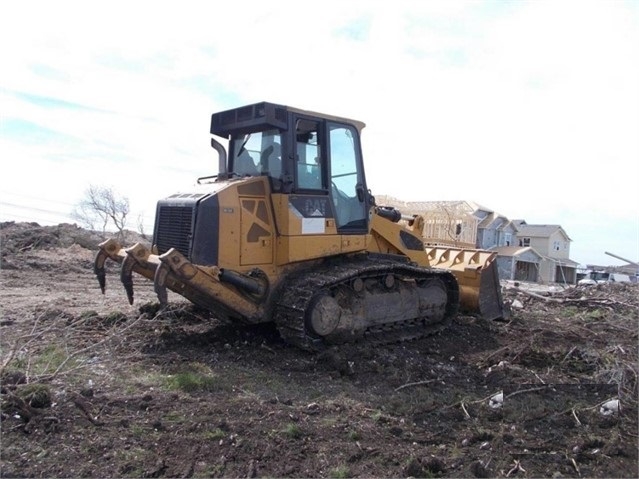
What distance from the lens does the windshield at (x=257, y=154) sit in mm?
7480

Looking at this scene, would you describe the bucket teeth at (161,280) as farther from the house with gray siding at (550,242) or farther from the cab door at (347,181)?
the house with gray siding at (550,242)

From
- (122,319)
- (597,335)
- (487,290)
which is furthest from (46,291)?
(597,335)

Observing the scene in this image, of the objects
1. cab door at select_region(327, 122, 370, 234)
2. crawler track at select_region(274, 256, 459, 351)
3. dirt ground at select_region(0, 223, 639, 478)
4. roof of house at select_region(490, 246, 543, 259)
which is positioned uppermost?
cab door at select_region(327, 122, 370, 234)

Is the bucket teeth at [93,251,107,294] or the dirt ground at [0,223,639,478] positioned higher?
the bucket teeth at [93,251,107,294]

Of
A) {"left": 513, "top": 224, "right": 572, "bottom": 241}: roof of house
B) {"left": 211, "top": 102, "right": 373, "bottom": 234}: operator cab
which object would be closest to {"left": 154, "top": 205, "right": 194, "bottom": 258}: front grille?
{"left": 211, "top": 102, "right": 373, "bottom": 234}: operator cab

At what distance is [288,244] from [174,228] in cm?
143

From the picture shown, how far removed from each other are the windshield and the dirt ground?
218 centimetres

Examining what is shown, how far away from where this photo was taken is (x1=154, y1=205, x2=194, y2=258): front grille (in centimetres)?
690

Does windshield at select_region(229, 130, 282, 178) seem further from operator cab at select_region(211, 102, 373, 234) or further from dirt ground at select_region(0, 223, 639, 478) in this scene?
dirt ground at select_region(0, 223, 639, 478)

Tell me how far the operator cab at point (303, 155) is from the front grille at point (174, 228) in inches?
36.6

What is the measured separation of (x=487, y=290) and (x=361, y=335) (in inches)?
125

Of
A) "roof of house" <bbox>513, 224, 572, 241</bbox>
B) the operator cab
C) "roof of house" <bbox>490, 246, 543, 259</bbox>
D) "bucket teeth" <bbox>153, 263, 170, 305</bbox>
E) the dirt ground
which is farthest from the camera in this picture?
"roof of house" <bbox>513, 224, 572, 241</bbox>

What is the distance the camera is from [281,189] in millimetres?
7301

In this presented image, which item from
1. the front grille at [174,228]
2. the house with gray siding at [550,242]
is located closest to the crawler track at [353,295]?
the front grille at [174,228]
